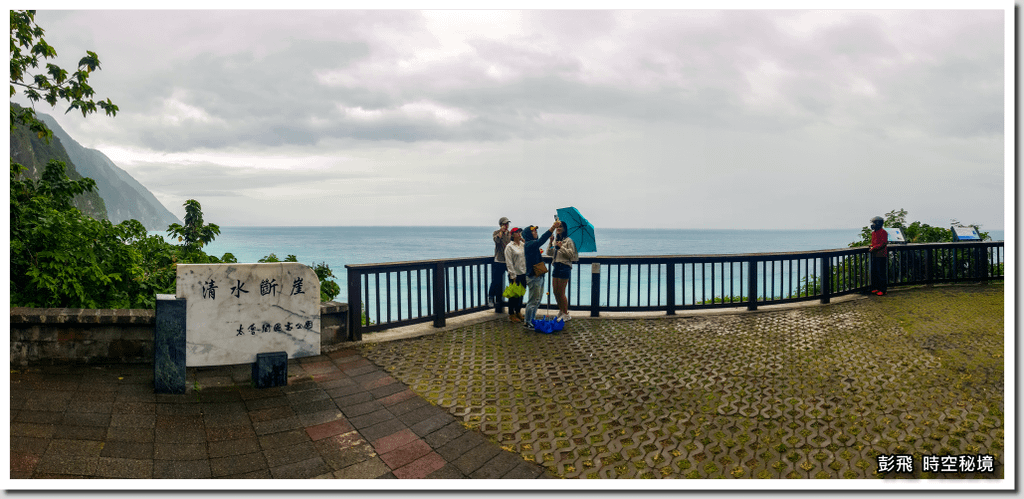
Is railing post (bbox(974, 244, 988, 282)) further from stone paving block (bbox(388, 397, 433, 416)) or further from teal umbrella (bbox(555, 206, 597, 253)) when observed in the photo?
stone paving block (bbox(388, 397, 433, 416))

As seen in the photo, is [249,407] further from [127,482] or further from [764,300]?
[764,300]

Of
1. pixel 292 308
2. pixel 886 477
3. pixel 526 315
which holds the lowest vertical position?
pixel 886 477

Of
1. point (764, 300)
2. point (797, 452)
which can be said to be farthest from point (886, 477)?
point (764, 300)

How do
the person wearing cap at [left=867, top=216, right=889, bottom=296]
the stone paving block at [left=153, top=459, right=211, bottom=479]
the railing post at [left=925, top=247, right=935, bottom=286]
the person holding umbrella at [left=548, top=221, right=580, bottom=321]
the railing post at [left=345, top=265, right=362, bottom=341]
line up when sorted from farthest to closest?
the railing post at [left=925, top=247, right=935, bottom=286]
the person wearing cap at [left=867, top=216, right=889, bottom=296]
the person holding umbrella at [left=548, top=221, right=580, bottom=321]
the railing post at [left=345, top=265, right=362, bottom=341]
the stone paving block at [left=153, top=459, right=211, bottom=479]

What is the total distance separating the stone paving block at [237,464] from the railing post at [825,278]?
30.4ft

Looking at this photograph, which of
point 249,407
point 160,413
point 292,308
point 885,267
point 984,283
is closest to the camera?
point 160,413

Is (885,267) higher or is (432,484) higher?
(885,267)

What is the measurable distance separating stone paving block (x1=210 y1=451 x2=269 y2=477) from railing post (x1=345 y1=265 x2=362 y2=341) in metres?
2.99

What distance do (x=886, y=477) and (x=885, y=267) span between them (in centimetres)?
846

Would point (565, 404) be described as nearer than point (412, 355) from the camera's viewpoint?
Yes

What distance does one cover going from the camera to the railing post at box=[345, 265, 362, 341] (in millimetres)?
6043

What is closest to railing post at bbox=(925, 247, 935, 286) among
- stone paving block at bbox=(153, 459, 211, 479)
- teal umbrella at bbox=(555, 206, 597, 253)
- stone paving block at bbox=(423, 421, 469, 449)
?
teal umbrella at bbox=(555, 206, 597, 253)

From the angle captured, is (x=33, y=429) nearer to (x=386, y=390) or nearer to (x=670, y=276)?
(x=386, y=390)

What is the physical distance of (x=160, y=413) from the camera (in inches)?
143
